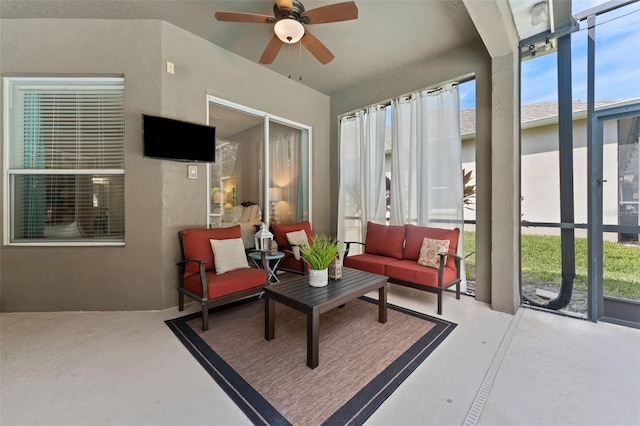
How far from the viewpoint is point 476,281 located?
324 cm

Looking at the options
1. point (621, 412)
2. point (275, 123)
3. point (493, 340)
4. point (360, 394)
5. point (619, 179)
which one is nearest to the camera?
point (621, 412)

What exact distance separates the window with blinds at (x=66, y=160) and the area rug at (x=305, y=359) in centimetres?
164

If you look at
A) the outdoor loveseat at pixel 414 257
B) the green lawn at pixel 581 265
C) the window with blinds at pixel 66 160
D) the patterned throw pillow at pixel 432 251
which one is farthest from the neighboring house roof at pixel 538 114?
the window with blinds at pixel 66 160

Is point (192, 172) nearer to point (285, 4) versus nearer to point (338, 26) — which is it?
point (285, 4)

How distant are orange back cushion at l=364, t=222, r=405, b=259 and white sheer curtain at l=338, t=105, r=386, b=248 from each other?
36cm

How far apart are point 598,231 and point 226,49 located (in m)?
4.80

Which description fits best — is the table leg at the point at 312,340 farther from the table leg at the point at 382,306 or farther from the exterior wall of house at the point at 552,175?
the exterior wall of house at the point at 552,175

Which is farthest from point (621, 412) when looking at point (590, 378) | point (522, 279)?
point (522, 279)

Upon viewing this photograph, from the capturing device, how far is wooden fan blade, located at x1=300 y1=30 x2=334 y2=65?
8.40ft

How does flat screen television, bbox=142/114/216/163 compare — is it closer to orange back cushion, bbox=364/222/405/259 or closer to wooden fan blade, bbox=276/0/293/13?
wooden fan blade, bbox=276/0/293/13

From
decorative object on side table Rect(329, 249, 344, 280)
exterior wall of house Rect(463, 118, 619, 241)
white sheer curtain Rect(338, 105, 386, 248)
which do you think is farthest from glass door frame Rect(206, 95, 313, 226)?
exterior wall of house Rect(463, 118, 619, 241)

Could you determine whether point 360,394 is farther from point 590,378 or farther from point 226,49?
point 226,49

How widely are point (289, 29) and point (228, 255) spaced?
234 centimetres

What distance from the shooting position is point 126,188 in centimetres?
293
